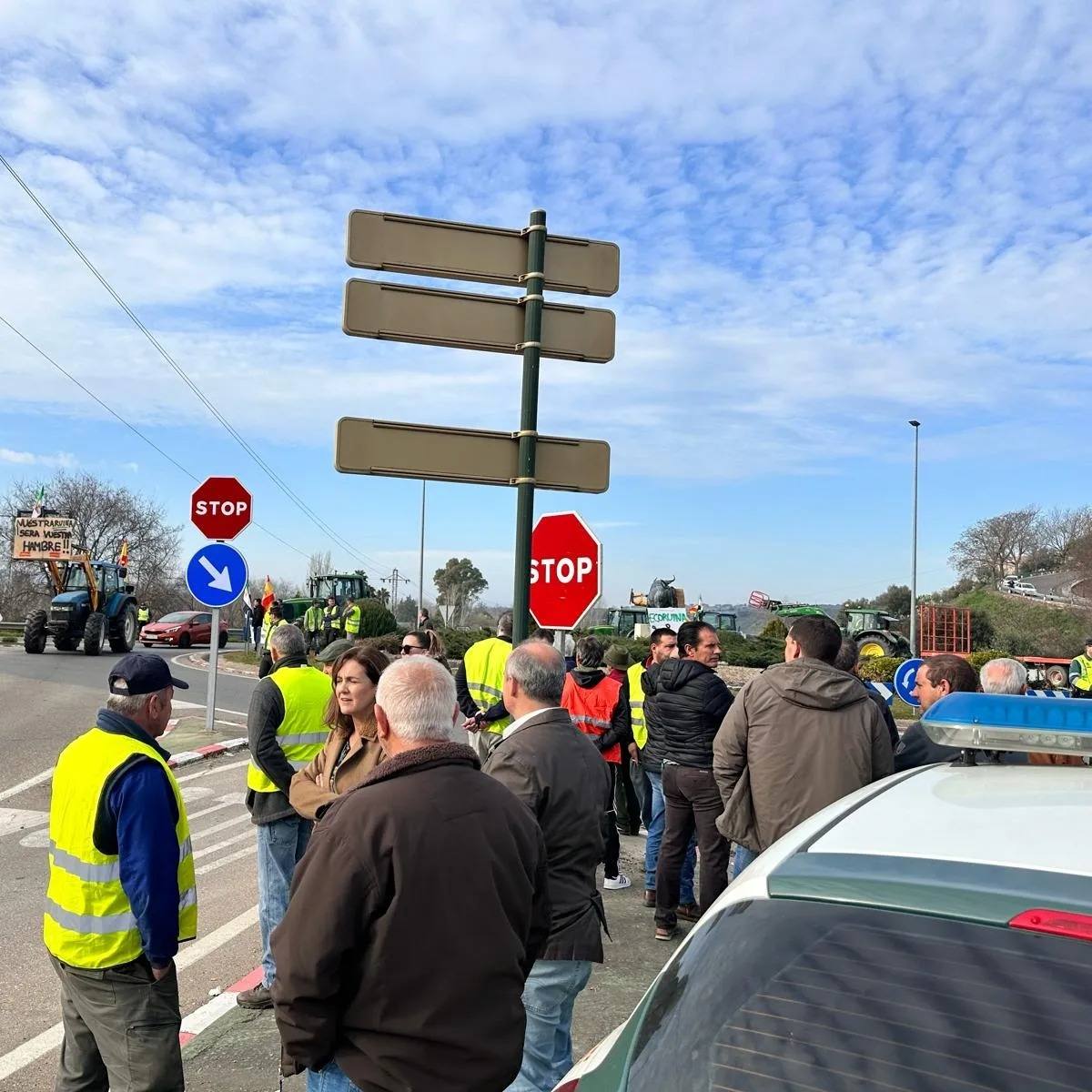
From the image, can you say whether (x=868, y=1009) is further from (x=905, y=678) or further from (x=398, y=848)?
(x=905, y=678)

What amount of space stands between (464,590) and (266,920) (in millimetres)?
72803

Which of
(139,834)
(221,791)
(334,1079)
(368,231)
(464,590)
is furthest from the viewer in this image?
(464,590)

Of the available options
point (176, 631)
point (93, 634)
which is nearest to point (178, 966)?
point (93, 634)

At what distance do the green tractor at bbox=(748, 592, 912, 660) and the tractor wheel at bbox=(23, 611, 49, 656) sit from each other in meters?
20.2

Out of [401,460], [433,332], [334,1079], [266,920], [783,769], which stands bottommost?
[266,920]

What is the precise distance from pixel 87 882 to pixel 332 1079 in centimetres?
116

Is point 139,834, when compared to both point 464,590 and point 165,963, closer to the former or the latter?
point 165,963

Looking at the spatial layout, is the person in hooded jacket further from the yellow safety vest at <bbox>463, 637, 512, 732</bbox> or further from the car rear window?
the car rear window

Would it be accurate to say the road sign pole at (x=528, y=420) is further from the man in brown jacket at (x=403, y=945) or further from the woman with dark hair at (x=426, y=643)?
the man in brown jacket at (x=403, y=945)

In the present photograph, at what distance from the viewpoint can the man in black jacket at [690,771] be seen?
6270mm

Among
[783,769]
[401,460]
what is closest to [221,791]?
[401,460]

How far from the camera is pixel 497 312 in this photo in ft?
18.4

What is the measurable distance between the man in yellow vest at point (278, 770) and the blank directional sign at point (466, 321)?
1840 millimetres

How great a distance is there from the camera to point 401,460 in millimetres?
5164
